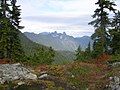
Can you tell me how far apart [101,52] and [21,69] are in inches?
630

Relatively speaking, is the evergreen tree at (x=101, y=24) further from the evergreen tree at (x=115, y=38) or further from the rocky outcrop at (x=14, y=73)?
the rocky outcrop at (x=14, y=73)

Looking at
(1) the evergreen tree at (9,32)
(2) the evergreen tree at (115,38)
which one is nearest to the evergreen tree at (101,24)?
(2) the evergreen tree at (115,38)

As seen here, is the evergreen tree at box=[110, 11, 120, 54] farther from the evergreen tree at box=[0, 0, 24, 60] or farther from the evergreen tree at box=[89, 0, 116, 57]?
the evergreen tree at box=[0, 0, 24, 60]

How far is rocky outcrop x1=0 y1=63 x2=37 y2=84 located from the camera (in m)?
33.2

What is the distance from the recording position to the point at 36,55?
6956cm

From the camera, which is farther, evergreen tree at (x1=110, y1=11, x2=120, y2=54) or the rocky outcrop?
evergreen tree at (x1=110, y1=11, x2=120, y2=54)

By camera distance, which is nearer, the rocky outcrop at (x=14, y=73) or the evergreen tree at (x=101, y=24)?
the rocky outcrop at (x=14, y=73)

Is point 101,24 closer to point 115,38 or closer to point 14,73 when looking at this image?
point 115,38

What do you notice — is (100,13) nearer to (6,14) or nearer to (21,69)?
(6,14)

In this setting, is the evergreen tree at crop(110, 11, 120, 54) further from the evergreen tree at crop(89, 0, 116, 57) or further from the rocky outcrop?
the rocky outcrop

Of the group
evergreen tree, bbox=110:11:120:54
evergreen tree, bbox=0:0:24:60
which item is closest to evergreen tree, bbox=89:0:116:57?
evergreen tree, bbox=110:11:120:54

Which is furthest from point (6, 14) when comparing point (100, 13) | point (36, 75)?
point (36, 75)

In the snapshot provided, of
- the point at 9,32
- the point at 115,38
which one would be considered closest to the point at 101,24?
the point at 115,38

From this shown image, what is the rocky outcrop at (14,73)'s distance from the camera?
33.2 meters
